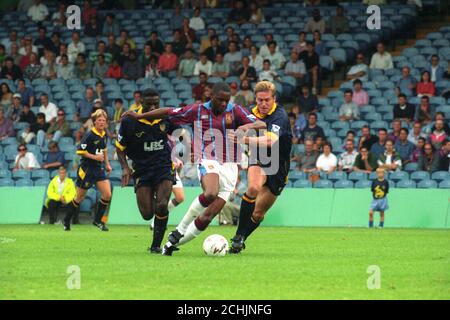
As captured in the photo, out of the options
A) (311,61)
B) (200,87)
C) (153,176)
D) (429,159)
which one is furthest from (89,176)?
(311,61)

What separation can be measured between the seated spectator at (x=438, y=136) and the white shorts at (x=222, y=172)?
11.6m

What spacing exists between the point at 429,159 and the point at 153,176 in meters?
11.5

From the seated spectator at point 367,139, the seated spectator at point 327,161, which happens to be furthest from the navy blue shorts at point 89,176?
the seated spectator at point 367,139

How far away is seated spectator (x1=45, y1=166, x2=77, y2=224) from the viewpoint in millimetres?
25859

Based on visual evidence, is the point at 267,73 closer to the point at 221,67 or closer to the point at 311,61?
the point at 311,61

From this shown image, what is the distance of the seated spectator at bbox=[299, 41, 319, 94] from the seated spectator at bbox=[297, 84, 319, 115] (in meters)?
1.09

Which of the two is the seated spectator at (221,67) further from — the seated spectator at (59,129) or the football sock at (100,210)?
the football sock at (100,210)

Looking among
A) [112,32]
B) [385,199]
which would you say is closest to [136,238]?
[385,199]

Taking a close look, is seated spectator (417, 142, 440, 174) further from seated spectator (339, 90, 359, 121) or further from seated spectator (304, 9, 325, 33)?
seated spectator (304, 9, 325, 33)

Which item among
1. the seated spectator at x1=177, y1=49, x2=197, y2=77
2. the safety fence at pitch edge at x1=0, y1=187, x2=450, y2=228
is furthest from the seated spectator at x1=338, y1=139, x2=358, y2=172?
the seated spectator at x1=177, y1=49, x2=197, y2=77

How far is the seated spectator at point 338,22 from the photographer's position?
30094 mm

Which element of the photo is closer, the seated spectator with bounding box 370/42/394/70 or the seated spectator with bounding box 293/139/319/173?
the seated spectator with bounding box 293/139/319/173

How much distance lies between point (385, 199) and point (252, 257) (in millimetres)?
10627
